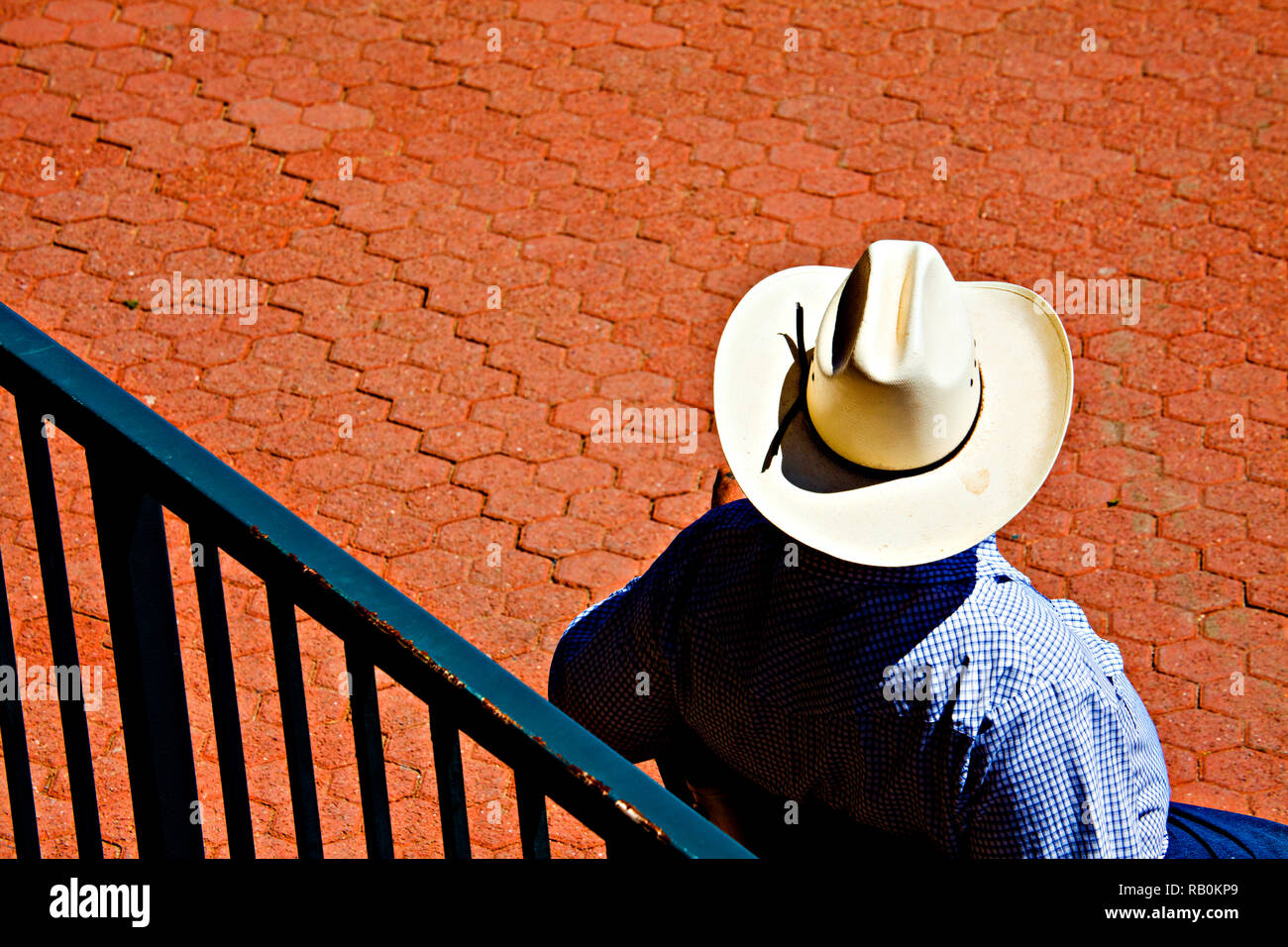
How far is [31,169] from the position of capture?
19.8 feet

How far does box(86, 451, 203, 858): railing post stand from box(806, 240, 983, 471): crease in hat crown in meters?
1.25

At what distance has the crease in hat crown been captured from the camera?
2422 mm

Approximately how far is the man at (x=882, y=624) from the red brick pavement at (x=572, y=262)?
4.80 ft

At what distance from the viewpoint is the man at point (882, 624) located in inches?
85.5

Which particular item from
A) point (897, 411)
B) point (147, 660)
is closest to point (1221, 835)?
point (897, 411)

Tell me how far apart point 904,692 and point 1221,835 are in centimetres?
110

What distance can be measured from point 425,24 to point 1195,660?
4921 millimetres

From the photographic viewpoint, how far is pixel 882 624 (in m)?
2.24

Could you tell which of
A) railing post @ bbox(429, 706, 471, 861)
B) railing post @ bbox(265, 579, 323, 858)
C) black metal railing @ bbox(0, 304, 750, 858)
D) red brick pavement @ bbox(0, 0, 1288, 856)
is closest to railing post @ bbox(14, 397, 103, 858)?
black metal railing @ bbox(0, 304, 750, 858)

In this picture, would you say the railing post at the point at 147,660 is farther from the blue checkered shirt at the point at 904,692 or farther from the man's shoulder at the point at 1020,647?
the man's shoulder at the point at 1020,647

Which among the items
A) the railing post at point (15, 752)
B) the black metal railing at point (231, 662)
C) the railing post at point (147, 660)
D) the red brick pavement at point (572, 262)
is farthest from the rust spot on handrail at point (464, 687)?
the red brick pavement at point (572, 262)

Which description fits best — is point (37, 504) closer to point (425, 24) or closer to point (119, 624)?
point (119, 624)

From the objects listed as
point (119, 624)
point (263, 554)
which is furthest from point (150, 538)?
point (263, 554)

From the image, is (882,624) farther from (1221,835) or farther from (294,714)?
(1221,835)
